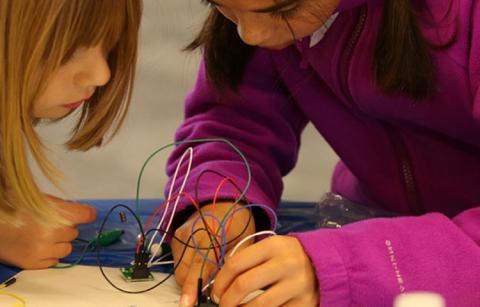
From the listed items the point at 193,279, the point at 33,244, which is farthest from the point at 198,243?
the point at 33,244

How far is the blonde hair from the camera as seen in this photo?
0.81m

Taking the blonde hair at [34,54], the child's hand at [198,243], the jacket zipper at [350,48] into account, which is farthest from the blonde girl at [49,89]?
the jacket zipper at [350,48]

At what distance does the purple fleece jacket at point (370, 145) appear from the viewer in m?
0.81

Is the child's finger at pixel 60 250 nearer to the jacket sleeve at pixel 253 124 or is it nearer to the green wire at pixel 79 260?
the green wire at pixel 79 260

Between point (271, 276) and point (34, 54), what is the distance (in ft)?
0.99

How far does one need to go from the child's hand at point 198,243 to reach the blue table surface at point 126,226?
77 mm

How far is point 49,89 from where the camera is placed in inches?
34.1

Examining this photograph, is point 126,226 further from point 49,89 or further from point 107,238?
point 49,89

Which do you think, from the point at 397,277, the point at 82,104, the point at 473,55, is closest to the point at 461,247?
the point at 397,277

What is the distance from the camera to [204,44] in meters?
1.09

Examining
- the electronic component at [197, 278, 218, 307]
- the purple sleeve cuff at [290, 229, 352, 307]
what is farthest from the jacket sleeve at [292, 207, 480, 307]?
the electronic component at [197, 278, 218, 307]

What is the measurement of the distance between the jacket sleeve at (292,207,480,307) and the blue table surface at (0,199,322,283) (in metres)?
0.27

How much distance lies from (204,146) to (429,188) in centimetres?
28

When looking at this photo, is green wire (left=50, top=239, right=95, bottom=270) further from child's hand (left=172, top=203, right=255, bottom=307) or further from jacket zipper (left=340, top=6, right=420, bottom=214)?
jacket zipper (left=340, top=6, right=420, bottom=214)
